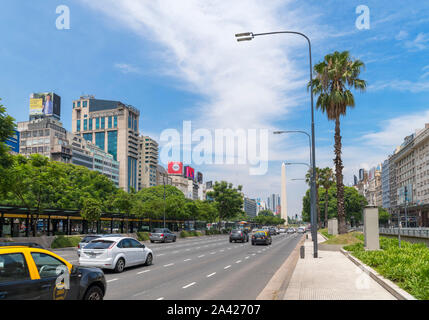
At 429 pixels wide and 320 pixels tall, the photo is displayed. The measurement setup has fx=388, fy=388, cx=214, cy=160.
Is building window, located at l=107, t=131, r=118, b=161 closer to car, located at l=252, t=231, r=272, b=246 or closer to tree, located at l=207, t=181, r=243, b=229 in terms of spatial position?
tree, located at l=207, t=181, r=243, b=229

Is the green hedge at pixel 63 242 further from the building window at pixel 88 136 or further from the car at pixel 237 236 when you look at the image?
the building window at pixel 88 136

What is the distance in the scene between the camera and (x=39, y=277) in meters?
6.94

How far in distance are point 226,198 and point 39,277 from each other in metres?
82.7

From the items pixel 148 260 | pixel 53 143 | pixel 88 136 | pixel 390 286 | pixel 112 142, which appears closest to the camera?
pixel 390 286

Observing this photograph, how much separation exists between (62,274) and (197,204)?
75419mm

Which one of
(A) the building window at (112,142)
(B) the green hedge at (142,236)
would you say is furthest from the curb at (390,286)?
(A) the building window at (112,142)

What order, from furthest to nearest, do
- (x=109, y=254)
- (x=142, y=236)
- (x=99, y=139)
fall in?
1. (x=99, y=139)
2. (x=142, y=236)
3. (x=109, y=254)

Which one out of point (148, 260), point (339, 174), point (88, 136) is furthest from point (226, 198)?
point (88, 136)

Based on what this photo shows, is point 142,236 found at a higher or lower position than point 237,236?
lower

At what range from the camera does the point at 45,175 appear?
33000 mm

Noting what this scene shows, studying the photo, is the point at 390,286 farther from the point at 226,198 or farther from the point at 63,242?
the point at 226,198
